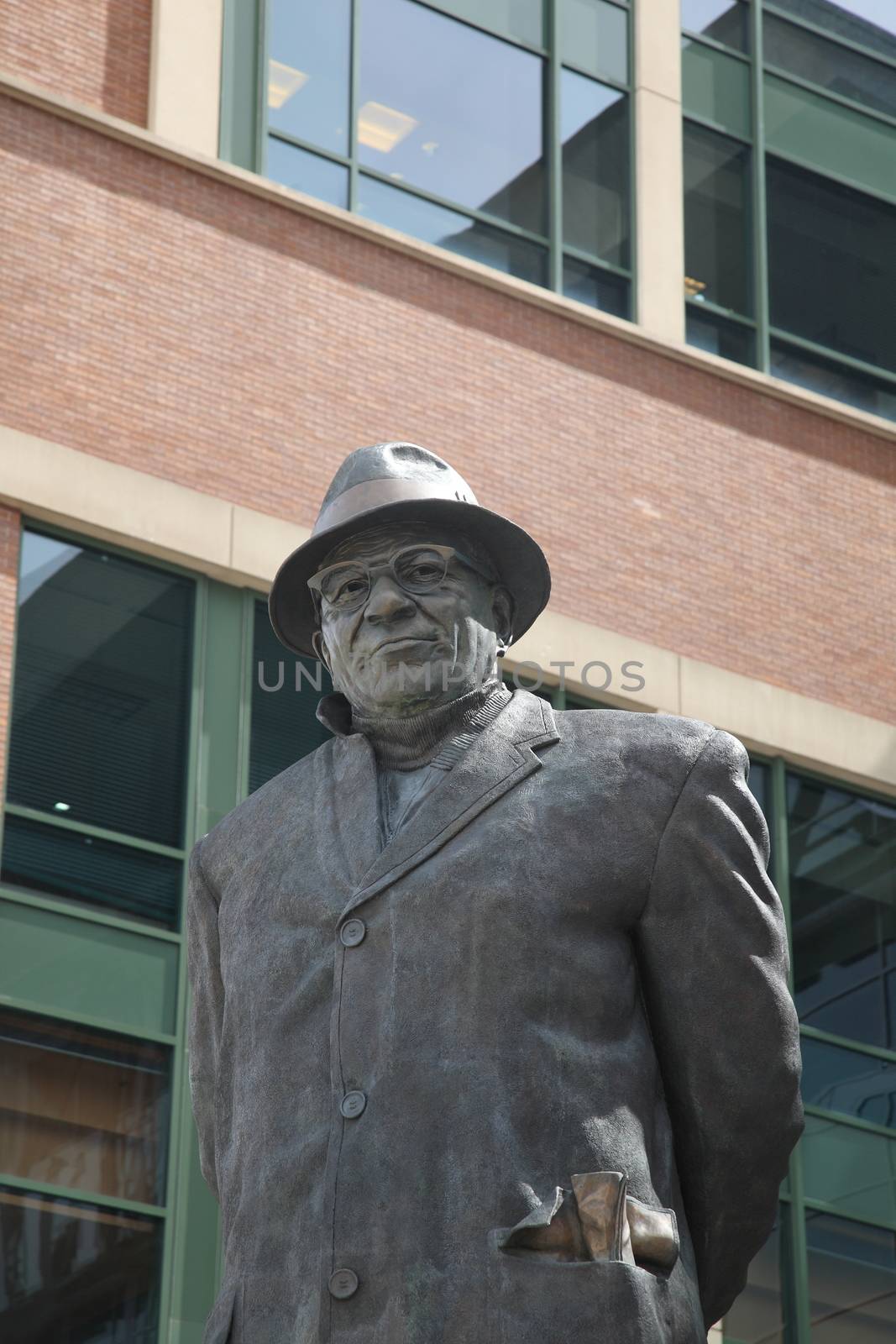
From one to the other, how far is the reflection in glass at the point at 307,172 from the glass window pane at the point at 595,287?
2.06 metres

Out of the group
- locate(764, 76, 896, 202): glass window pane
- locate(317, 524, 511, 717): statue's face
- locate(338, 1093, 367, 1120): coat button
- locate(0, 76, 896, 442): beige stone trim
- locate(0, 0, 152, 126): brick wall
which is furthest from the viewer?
locate(764, 76, 896, 202): glass window pane

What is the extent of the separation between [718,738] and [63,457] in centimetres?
1155

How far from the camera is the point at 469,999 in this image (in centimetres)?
474

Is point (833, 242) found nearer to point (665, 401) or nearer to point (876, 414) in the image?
point (876, 414)

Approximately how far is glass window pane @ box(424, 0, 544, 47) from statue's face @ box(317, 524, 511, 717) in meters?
15.4

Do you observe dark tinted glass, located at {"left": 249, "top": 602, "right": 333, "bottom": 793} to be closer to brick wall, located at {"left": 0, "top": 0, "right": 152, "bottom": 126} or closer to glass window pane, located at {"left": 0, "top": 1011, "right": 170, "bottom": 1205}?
glass window pane, located at {"left": 0, "top": 1011, "right": 170, "bottom": 1205}

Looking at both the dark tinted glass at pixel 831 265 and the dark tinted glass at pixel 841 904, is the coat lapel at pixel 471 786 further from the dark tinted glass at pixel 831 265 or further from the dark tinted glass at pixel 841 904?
the dark tinted glass at pixel 831 265

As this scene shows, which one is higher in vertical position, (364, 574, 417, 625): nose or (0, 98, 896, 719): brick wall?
(0, 98, 896, 719): brick wall

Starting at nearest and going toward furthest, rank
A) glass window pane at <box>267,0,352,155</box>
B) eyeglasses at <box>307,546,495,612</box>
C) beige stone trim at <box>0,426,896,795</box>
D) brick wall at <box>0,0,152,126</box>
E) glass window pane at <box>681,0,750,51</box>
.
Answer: eyeglasses at <box>307,546,495,612</box>
beige stone trim at <box>0,426,896,795</box>
brick wall at <box>0,0,152,126</box>
glass window pane at <box>267,0,352,155</box>
glass window pane at <box>681,0,750,51</box>

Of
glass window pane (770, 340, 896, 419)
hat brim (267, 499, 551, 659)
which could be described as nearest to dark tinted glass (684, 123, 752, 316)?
glass window pane (770, 340, 896, 419)

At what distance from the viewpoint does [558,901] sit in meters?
4.87

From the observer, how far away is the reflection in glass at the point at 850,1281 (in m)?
17.4

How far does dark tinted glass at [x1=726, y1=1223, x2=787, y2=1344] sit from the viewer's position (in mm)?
16922

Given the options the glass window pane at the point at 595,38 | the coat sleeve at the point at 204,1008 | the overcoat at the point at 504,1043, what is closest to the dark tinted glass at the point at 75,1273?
the coat sleeve at the point at 204,1008
